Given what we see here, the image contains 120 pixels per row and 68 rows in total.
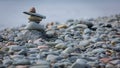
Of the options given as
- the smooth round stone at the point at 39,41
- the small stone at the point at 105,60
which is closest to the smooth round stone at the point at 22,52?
the smooth round stone at the point at 39,41

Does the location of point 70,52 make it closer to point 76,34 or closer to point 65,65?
point 65,65

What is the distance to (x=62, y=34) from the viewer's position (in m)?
10.9

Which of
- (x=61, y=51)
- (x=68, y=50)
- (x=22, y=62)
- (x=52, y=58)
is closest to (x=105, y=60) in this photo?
(x=52, y=58)

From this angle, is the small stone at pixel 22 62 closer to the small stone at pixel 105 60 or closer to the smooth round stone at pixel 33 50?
the smooth round stone at pixel 33 50

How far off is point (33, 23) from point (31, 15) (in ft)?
1.85

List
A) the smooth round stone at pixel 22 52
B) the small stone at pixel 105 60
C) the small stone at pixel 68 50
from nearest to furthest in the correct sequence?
the small stone at pixel 105 60 < the smooth round stone at pixel 22 52 < the small stone at pixel 68 50

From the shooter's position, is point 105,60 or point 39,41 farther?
point 39,41

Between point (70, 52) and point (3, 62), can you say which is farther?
point (70, 52)

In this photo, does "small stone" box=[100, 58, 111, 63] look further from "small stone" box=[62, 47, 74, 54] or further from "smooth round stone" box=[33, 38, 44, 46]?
"smooth round stone" box=[33, 38, 44, 46]

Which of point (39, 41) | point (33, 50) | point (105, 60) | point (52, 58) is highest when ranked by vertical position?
point (39, 41)

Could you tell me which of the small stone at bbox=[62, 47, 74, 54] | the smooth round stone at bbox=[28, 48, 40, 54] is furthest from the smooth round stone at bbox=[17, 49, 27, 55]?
the small stone at bbox=[62, 47, 74, 54]

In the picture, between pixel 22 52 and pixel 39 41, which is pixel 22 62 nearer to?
pixel 22 52

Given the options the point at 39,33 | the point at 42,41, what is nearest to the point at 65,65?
the point at 42,41

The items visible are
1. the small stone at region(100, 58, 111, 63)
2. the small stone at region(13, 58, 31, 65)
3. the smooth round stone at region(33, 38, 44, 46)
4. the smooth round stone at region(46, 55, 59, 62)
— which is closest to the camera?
the small stone at region(13, 58, 31, 65)
